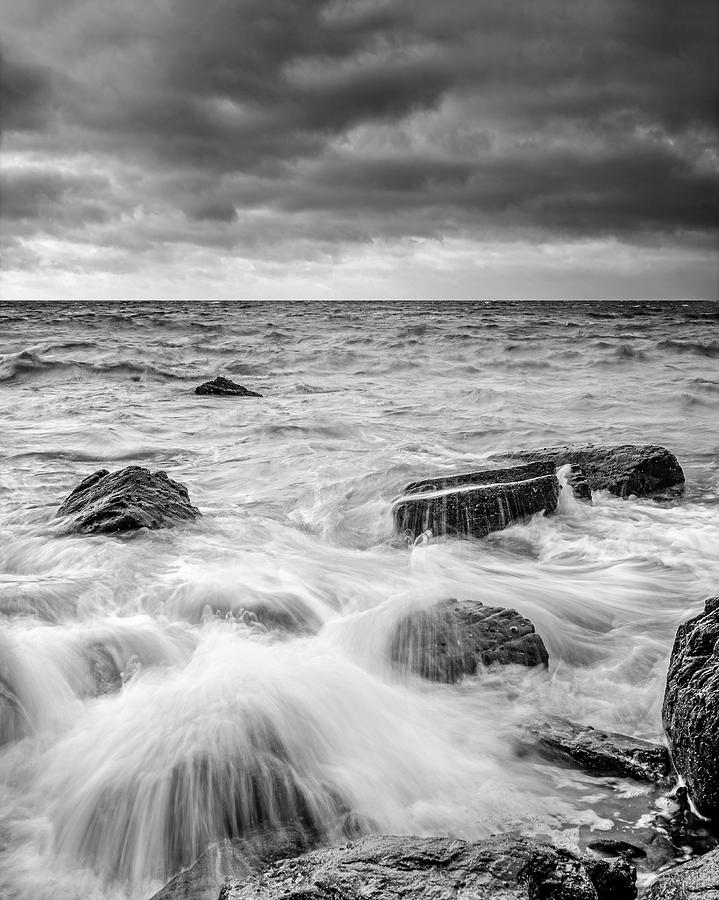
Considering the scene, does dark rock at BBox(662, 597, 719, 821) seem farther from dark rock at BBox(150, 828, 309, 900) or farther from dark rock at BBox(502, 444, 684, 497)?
dark rock at BBox(502, 444, 684, 497)

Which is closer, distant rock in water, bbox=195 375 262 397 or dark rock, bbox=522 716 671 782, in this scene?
dark rock, bbox=522 716 671 782

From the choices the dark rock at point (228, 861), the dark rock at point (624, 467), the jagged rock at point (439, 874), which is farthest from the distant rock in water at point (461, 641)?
the dark rock at point (624, 467)

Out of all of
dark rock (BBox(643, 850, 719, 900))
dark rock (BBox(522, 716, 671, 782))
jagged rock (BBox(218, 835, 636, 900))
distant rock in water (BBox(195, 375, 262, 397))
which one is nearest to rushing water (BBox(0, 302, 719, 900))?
dark rock (BBox(522, 716, 671, 782))

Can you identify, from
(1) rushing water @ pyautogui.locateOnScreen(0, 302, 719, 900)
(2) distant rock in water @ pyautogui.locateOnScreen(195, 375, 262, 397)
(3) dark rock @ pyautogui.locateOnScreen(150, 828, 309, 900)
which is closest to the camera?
(3) dark rock @ pyautogui.locateOnScreen(150, 828, 309, 900)

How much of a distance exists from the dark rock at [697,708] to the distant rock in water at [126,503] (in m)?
4.09

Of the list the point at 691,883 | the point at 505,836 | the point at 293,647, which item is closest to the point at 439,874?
the point at 505,836

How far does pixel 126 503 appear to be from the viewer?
5684 mm

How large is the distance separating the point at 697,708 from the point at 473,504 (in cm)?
326

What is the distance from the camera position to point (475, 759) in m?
3.02

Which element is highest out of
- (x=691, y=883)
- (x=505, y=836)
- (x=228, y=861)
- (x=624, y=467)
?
(x=624, y=467)

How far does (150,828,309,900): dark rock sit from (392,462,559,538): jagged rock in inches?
135

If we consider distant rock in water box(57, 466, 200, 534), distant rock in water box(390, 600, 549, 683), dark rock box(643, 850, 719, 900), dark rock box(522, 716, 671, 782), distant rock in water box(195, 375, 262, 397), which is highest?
distant rock in water box(195, 375, 262, 397)

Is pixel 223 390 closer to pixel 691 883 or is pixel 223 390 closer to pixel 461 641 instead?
pixel 461 641

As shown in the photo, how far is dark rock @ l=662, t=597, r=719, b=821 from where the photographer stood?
2.47 m
